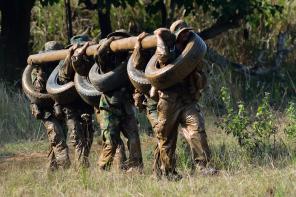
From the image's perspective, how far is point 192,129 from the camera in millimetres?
7695

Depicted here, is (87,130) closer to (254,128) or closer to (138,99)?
(138,99)

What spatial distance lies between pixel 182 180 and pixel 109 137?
1404 mm

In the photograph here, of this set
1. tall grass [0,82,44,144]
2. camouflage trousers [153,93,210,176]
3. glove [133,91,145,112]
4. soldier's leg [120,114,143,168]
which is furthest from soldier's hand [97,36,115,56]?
tall grass [0,82,44,144]

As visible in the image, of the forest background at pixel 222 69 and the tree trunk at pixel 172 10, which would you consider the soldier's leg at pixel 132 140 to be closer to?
the forest background at pixel 222 69

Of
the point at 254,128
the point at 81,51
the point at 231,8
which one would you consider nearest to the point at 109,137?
the point at 81,51

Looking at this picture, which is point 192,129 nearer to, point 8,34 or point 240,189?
point 240,189

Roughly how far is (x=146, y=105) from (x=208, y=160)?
38.0 inches

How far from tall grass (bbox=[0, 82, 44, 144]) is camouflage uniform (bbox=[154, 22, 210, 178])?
5340 millimetres

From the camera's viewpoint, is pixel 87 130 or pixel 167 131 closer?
pixel 167 131

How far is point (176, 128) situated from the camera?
7883 millimetres

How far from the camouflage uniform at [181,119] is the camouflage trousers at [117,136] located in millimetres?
737

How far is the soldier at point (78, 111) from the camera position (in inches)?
357

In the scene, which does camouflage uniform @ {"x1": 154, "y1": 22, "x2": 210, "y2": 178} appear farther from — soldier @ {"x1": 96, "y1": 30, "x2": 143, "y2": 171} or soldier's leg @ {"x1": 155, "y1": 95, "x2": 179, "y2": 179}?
soldier @ {"x1": 96, "y1": 30, "x2": 143, "y2": 171}

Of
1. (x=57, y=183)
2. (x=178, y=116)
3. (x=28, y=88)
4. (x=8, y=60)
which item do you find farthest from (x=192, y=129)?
(x=8, y=60)
